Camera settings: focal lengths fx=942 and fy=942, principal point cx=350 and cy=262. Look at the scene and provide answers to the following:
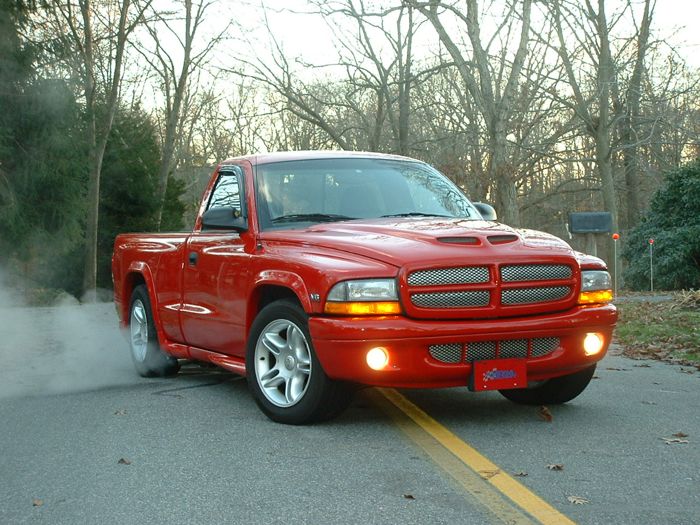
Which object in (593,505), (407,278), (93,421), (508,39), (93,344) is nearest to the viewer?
(593,505)

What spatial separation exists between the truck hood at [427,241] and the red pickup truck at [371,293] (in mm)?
11

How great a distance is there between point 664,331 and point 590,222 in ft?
16.3

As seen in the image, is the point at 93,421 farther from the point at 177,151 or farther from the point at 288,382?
the point at 177,151

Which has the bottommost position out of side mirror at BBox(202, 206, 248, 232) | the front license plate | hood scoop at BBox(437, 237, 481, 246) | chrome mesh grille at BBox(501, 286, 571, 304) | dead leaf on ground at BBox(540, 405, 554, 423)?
dead leaf on ground at BBox(540, 405, 554, 423)

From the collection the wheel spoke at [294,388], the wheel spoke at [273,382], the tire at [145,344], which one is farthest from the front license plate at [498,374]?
the tire at [145,344]

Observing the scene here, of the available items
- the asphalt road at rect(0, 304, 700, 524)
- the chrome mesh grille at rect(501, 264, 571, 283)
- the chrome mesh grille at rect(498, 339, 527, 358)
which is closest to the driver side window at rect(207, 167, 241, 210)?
the asphalt road at rect(0, 304, 700, 524)

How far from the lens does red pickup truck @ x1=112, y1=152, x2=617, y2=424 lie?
5.42 m

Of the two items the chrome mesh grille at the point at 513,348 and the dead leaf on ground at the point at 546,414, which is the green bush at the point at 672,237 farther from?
the chrome mesh grille at the point at 513,348

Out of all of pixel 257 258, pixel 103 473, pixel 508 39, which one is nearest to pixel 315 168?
pixel 257 258

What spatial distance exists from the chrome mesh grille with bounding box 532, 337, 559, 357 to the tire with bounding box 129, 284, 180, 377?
12.1ft

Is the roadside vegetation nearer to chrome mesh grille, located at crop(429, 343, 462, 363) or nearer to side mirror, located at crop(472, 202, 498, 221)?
side mirror, located at crop(472, 202, 498, 221)

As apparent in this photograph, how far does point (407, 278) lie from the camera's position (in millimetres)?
5398

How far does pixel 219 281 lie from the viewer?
22.4 feet

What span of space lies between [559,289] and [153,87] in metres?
34.5
